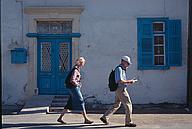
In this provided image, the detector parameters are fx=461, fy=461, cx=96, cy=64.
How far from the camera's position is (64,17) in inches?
633

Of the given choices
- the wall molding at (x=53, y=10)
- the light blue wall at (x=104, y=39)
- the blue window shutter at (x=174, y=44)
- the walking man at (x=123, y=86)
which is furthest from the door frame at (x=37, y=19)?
the walking man at (x=123, y=86)

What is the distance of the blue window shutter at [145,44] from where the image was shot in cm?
1616

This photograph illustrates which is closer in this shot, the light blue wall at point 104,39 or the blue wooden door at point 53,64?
the light blue wall at point 104,39

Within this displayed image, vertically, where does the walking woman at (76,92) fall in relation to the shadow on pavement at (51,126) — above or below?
above

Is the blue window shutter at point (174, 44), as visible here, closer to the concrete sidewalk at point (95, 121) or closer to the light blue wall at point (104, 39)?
the light blue wall at point (104, 39)

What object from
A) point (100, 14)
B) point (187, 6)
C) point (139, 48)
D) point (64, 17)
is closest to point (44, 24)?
point (64, 17)

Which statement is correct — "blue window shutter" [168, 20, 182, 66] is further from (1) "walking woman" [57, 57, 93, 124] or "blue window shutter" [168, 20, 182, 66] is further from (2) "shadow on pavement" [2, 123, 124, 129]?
(1) "walking woman" [57, 57, 93, 124]

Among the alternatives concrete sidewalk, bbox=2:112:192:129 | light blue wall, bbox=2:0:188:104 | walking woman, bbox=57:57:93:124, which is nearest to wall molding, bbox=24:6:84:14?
light blue wall, bbox=2:0:188:104

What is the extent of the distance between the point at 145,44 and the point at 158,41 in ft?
1.62

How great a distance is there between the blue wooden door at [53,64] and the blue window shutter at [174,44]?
3.55 metres

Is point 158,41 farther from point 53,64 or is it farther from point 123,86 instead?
point 123,86

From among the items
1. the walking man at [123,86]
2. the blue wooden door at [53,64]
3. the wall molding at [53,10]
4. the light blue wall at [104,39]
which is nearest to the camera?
the walking man at [123,86]

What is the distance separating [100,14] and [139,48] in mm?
1819

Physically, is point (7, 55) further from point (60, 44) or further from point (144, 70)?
point (144, 70)
